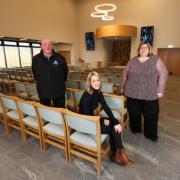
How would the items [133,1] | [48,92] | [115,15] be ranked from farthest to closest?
[115,15] < [133,1] < [48,92]

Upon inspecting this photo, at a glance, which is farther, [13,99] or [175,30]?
[175,30]

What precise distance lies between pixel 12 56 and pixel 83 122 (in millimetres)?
12173

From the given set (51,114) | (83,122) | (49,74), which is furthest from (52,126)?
(49,74)

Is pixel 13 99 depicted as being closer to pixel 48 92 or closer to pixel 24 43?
pixel 48 92

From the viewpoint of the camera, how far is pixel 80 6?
13359 mm

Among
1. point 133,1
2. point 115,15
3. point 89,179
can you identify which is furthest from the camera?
point 115,15

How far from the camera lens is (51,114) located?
71.6 inches

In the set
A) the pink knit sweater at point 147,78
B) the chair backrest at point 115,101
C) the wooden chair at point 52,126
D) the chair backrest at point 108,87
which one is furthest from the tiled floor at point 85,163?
the chair backrest at point 108,87

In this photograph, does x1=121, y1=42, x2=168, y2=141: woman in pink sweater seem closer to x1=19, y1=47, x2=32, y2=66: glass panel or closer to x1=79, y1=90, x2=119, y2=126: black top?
x1=79, y1=90, x2=119, y2=126: black top

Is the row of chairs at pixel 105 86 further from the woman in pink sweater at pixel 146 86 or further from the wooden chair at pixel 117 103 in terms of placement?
the wooden chair at pixel 117 103

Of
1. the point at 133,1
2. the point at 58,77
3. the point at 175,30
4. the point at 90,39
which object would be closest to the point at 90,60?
the point at 90,39

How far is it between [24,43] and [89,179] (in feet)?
42.2

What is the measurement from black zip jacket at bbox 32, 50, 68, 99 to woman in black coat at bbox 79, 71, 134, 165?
0.67 m

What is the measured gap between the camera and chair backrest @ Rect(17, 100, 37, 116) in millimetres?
2013
